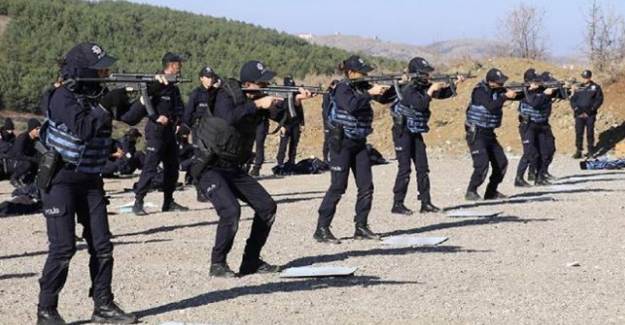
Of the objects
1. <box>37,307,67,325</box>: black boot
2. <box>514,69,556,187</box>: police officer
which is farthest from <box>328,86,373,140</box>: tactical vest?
<box>514,69,556,187</box>: police officer

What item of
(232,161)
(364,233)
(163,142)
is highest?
(232,161)

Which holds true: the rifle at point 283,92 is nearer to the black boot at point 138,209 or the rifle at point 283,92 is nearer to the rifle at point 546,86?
the black boot at point 138,209

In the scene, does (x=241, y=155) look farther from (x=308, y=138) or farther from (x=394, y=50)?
(x=394, y=50)

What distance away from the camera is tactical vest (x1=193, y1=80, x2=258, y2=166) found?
9523 millimetres

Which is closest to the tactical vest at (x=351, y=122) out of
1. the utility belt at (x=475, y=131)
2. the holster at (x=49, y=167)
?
the utility belt at (x=475, y=131)

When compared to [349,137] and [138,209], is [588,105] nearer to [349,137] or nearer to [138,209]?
[138,209]

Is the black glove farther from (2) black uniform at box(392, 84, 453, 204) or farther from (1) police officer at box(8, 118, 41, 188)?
(1) police officer at box(8, 118, 41, 188)

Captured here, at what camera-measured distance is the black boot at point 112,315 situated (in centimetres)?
795

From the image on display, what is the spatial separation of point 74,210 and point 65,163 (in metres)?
0.36

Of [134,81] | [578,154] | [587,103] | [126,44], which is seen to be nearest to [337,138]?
[134,81]

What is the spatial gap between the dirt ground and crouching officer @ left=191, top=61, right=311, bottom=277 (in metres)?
0.40

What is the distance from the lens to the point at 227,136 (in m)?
9.54

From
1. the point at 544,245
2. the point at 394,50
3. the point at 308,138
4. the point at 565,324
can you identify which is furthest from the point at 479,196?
the point at 394,50

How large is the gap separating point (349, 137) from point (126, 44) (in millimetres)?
47527
